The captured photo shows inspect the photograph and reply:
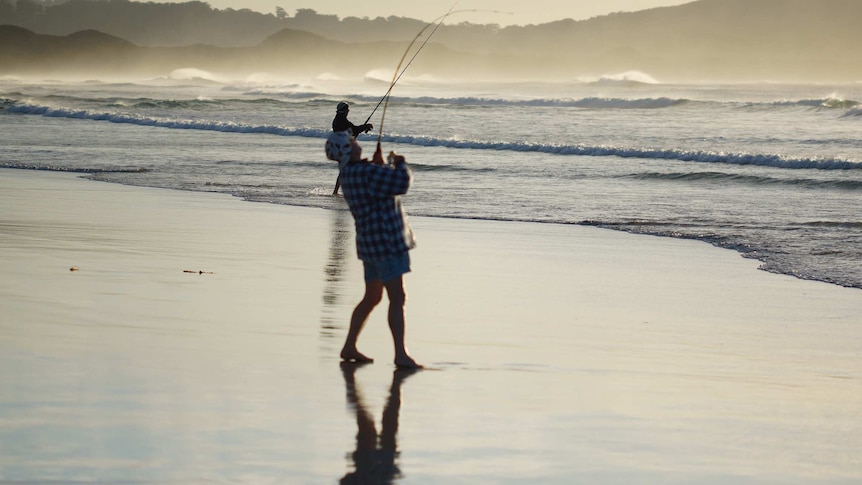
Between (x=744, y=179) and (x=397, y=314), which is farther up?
(x=397, y=314)

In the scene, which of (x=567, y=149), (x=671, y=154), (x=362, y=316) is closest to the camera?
(x=362, y=316)

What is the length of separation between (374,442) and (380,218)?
5.11 ft

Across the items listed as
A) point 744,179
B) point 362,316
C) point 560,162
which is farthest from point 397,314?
point 560,162

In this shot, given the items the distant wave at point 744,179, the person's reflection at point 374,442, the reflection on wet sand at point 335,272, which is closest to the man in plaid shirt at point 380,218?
the person's reflection at point 374,442

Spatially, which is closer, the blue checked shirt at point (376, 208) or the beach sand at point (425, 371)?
the beach sand at point (425, 371)

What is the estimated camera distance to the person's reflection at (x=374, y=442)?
4102 mm

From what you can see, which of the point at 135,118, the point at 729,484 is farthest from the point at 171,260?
the point at 135,118

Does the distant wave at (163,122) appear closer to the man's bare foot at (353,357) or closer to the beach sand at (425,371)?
the beach sand at (425,371)

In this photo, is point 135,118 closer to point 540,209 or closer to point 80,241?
point 540,209

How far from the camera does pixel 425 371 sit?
579 cm

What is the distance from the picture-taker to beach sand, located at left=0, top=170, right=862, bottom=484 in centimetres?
427

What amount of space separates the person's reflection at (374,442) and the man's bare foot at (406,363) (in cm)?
21

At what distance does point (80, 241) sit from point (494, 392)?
19.4 feet

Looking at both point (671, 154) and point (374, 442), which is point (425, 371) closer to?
point (374, 442)
